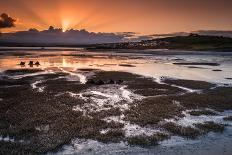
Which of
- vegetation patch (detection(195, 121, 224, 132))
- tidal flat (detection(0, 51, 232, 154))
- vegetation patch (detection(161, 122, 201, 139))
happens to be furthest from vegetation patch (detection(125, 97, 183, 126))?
vegetation patch (detection(195, 121, 224, 132))

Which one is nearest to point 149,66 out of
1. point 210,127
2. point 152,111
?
point 152,111

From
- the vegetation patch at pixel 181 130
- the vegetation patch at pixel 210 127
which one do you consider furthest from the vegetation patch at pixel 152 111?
the vegetation patch at pixel 210 127

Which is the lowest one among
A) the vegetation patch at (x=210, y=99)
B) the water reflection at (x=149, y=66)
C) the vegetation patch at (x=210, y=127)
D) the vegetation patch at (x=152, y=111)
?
the water reflection at (x=149, y=66)

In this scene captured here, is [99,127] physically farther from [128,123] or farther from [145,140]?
[145,140]

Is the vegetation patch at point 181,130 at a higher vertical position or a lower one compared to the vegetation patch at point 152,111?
lower

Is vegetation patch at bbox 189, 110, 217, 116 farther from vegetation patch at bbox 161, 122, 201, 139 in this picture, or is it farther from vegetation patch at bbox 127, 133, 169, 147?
vegetation patch at bbox 127, 133, 169, 147

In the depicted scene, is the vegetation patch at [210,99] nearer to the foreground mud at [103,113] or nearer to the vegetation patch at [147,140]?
the foreground mud at [103,113]

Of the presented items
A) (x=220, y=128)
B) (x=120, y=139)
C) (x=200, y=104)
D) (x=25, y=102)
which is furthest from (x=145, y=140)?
(x=25, y=102)

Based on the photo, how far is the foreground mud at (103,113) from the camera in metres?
19.2

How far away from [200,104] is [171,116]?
221 inches

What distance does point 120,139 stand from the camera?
19.2 m

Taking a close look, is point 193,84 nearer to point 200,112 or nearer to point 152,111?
point 200,112

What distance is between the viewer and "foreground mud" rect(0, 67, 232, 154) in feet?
63.0

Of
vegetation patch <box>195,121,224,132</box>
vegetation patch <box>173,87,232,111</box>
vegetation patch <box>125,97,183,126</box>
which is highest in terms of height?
vegetation patch <box>125,97,183,126</box>
